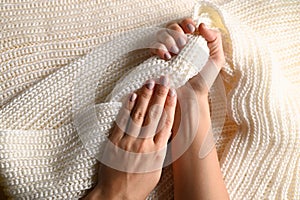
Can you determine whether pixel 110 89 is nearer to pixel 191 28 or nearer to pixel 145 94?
pixel 145 94

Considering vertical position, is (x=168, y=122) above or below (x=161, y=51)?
below

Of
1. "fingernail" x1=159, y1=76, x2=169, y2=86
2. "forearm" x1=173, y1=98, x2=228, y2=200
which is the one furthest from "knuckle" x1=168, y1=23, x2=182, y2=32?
"forearm" x1=173, y1=98, x2=228, y2=200

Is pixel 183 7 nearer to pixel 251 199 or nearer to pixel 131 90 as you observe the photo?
pixel 131 90

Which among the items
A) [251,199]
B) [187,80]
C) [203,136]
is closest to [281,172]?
[251,199]

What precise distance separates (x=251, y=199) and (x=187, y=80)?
1.03ft

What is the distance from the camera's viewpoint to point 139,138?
91 centimetres

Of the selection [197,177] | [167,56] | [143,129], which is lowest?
[197,177]

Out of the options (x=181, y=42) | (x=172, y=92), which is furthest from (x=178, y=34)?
(x=172, y=92)

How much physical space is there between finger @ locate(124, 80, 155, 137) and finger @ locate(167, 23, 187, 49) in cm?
12

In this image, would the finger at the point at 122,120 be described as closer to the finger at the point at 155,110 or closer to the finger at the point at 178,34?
the finger at the point at 155,110

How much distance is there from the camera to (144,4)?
3.34 feet

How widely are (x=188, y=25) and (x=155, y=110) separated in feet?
0.73

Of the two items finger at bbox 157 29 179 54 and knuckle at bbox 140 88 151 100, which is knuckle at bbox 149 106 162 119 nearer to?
knuckle at bbox 140 88 151 100

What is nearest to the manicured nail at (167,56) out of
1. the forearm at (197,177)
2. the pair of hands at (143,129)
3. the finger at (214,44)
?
the pair of hands at (143,129)
